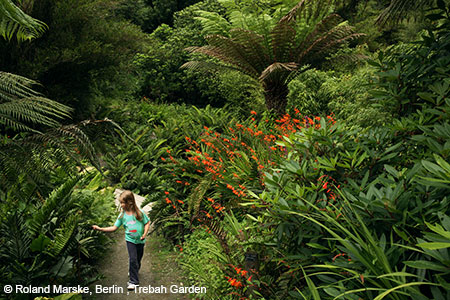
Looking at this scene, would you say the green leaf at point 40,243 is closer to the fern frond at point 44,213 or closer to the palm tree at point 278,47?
the fern frond at point 44,213

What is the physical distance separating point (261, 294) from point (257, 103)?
320 inches

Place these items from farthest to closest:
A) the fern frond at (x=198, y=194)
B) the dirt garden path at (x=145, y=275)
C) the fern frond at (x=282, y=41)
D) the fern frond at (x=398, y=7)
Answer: the fern frond at (x=282, y=41), the fern frond at (x=198, y=194), the dirt garden path at (x=145, y=275), the fern frond at (x=398, y=7)

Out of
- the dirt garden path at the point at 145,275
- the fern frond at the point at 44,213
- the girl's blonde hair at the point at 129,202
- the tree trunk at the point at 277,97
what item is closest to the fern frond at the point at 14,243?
the fern frond at the point at 44,213

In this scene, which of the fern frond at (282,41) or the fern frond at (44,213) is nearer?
the fern frond at (44,213)

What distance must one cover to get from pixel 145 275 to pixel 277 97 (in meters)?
4.83

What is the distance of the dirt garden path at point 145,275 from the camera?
3.61 metres

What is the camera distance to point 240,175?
13.5 feet

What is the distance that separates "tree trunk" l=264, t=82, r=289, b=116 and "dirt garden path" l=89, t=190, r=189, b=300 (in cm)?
400

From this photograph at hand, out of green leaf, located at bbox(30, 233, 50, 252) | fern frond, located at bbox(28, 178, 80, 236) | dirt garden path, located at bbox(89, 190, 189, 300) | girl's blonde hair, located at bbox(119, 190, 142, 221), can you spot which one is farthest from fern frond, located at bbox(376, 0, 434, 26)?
green leaf, located at bbox(30, 233, 50, 252)

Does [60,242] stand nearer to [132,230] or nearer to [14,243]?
[14,243]

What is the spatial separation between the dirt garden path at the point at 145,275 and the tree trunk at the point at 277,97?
3996mm

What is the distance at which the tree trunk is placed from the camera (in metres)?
7.18

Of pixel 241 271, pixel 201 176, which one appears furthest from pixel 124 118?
pixel 241 271

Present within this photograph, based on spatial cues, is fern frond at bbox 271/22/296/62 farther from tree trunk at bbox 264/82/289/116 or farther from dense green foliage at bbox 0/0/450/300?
tree trunk at bbox 264/82/289/116
